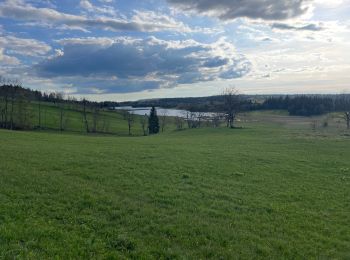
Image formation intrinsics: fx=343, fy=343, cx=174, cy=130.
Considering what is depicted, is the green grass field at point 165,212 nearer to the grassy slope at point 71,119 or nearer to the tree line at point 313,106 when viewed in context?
the grassy slope at point 71,119

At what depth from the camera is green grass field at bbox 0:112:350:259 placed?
9586mm

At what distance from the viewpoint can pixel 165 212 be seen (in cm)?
1270

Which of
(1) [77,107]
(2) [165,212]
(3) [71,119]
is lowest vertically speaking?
(3) [71,119]

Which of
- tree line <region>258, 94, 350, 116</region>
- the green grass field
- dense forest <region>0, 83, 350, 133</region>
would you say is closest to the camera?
the green grass field

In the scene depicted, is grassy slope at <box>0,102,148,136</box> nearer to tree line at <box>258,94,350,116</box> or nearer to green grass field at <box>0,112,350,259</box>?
tree line at <box>258,94,350,116</box>

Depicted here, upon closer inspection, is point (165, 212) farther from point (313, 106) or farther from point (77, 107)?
point (313, 106)

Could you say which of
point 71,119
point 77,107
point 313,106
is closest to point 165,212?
point 71,119

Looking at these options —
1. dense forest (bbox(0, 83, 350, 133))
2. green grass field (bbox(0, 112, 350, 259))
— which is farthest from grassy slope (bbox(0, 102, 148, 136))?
green grass field (bbox(0, 112, 350, 259))

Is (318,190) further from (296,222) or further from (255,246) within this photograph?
(255,246)

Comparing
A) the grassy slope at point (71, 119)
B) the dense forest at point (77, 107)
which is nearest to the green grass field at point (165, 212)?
the dense forest at point (77, 107)

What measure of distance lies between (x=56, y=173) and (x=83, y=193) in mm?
5039

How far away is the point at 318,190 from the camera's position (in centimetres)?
1830

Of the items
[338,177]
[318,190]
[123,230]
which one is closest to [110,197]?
[123,230]

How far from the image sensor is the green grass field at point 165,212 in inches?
377
